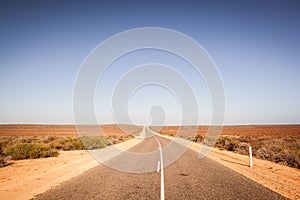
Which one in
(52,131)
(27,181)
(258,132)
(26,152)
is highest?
(258,132)

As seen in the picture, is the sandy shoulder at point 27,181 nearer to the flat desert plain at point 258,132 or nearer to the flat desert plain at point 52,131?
the flat desert plain at point 258,132

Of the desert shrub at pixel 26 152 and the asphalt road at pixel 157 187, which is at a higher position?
the desert shrub at pixel 26 152

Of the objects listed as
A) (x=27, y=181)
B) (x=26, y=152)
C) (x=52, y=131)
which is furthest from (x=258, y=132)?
(x=27, y=181)

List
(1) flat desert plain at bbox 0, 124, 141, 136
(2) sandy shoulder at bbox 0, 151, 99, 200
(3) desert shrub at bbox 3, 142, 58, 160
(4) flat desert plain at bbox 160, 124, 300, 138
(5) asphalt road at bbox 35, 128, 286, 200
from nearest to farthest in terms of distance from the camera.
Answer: (5) asphalt road at bbox 35, 128, 286, 200 < (2) sandy shoulder at bbox 0, 151, 99, 200 < (3) desert shrub at bbox 3, 142, 58, 160 < (4) flat desert plain at bbox 160, 124, 300, 138 < (1) flat desert plain at bbox 0, 124, 141, 136

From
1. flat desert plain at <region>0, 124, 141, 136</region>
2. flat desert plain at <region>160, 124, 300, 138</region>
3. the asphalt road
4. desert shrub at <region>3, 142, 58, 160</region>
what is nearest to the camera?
the asphalt road

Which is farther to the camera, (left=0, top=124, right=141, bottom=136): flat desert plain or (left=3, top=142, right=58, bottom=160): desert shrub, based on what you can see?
(left=0, top=124, right=141, bottom=136): flat desert plain

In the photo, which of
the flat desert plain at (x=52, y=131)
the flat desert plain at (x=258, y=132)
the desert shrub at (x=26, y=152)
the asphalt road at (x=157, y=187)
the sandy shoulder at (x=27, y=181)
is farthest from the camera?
the flat desert plain at (x=52, y=131)

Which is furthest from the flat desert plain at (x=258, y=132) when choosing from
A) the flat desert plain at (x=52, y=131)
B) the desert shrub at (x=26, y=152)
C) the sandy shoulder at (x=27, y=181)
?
the sandy shoulder at (x=27, y=181)

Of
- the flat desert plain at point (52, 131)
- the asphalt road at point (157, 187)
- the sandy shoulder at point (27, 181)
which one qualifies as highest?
the flat desert plain at point (52, 131)

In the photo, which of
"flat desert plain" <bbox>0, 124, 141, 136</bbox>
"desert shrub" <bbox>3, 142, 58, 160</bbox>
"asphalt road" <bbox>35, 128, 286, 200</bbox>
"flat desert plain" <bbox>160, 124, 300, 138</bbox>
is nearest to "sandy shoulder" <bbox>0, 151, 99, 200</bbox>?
"asphalt road" <bbox>35, 128, 286, 200</bbox>

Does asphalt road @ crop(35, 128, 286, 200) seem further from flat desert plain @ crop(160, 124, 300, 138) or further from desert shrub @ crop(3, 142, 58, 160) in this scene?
flat desert plain @ crop(160, 124, 300, 138)

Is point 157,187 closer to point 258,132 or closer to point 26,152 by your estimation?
point 26,152

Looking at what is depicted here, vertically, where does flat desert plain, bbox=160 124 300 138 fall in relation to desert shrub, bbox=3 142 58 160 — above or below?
above

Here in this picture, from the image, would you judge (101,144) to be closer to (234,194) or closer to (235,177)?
(235,177)
